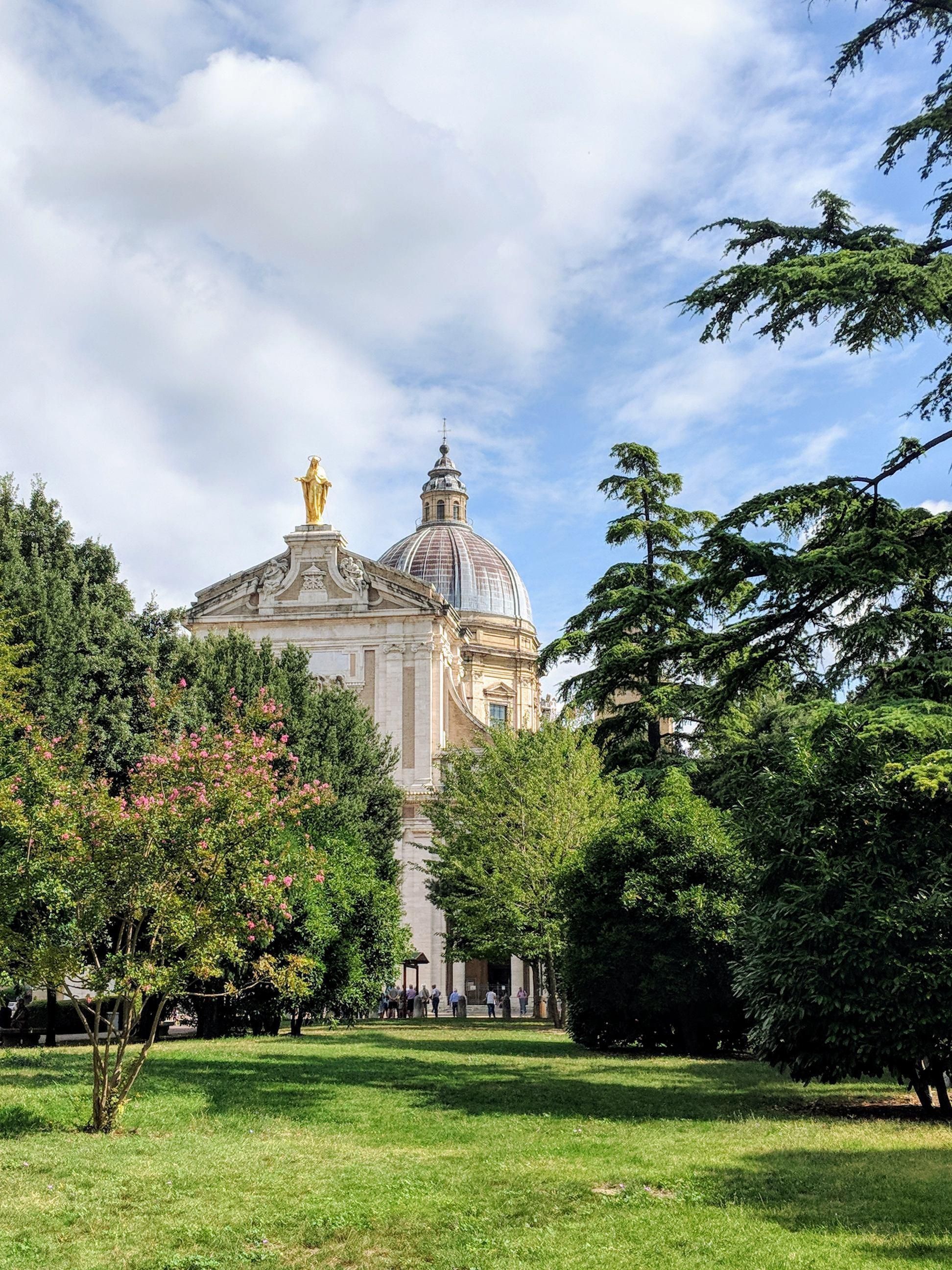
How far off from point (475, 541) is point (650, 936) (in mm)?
54762

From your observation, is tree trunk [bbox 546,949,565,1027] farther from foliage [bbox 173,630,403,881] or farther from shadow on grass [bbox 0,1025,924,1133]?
shadow on grass [bbox 0,1025,924,1133]

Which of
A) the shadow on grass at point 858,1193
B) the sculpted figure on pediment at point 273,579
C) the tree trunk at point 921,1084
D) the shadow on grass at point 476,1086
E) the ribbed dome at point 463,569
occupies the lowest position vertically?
the shadow on grass at point 858,1193

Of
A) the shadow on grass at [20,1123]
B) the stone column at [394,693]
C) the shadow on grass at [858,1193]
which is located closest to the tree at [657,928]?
the shadow on grass at [858,1193]

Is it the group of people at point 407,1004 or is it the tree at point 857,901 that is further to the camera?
the group of people at point 407,1004

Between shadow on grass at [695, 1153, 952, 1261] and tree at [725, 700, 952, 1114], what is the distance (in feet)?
4.40

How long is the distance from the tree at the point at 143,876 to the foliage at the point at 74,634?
9.30 m

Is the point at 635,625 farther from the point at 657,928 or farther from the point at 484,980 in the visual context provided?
the point at 484,980

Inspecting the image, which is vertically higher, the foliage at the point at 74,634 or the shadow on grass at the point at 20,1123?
the foliage at the point at 74,634

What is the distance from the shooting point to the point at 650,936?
21047 millimetres

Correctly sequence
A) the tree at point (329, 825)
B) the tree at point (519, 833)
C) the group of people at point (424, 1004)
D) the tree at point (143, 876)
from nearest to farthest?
the tree at point (143, 876) → the tree at point (329, 825) → the tree at point (519, 833) → the group of people at point (424, 1004)

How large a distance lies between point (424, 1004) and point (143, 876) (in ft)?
110

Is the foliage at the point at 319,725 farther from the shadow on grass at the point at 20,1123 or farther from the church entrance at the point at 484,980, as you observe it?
the church entrance at the point at 484,980

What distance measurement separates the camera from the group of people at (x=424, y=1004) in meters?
42.6

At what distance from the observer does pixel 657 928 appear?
20.9 metres
